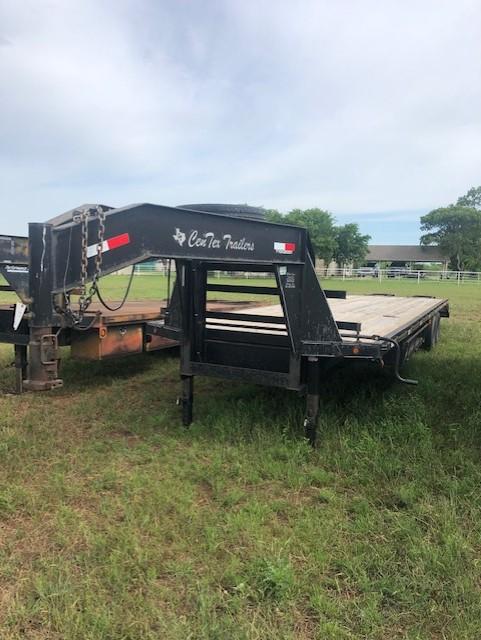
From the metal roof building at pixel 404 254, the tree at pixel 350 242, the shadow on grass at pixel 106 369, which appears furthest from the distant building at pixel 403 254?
the shadow on grass at pixel 106 369

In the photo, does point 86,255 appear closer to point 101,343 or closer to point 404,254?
point 101,343

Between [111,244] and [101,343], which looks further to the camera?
[101,343]

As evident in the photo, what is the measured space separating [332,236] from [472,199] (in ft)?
67.3

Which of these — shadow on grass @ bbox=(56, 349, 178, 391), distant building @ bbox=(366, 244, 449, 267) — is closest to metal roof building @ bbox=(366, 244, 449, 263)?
distant building @ bbox=(366, 244, 449, 267)

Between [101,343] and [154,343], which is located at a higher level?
[101,343]

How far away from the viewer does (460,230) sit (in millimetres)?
67812

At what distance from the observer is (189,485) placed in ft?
11.9

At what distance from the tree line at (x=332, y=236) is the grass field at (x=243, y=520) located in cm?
5892

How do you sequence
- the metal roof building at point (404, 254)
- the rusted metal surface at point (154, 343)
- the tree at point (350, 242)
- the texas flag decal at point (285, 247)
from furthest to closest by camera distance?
the metal roof building at point (404, 254)
the tree at point (350, 242)
the rusted metal surface at point (154, 343)
the texas flag decal at point (285, 247)

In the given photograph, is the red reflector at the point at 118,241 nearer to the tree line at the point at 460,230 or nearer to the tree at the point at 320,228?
the tree at the point at 320,228

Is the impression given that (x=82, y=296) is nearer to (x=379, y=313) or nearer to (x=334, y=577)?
(x=334, y=577)

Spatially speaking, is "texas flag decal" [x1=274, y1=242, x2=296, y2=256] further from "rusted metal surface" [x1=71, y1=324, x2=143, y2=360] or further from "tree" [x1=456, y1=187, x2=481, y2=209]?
"tree" [x1=456, y1=187, x2=481, y2=209]

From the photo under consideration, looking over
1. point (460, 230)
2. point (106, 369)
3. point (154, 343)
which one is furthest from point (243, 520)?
point (460, 230)

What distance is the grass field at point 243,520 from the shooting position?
2371 mm
